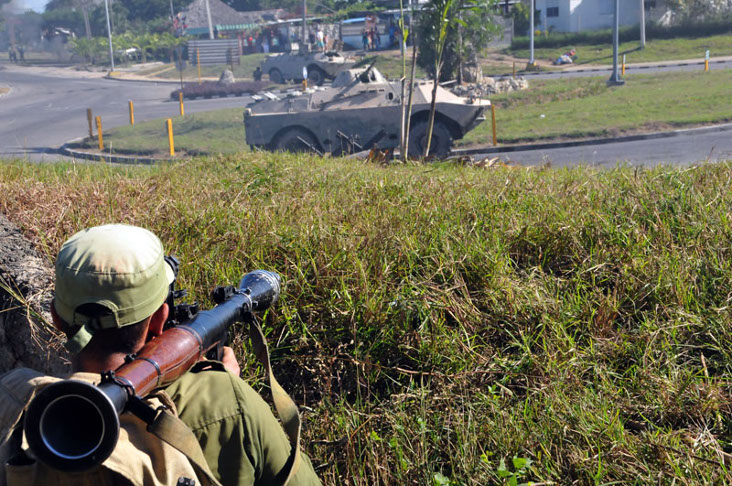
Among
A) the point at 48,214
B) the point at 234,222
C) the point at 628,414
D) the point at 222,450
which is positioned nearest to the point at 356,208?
the point at 234,222

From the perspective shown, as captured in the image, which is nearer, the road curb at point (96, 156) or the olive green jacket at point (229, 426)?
the olive green jacket at point (229, 426)

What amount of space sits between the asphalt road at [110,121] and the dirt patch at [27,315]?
13.4 feet

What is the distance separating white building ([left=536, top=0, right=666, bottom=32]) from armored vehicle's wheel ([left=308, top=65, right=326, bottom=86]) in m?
18.9

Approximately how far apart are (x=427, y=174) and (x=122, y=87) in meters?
37.0

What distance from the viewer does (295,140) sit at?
16.0 metres

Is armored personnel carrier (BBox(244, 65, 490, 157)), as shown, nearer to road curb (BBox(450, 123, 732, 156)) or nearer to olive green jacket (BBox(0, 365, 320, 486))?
road curb (BBox(450, 123, 732, 156))

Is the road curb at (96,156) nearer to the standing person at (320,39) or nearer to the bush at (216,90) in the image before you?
the bush at (216,90)

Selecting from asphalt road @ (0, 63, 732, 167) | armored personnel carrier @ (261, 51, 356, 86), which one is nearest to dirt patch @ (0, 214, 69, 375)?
asphalt road @ (0, 63, 732, 167)

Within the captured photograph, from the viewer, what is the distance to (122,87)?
4034 centimetres

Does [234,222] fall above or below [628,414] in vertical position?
above

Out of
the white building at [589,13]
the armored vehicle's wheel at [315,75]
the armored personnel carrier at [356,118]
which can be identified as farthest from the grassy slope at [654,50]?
the armored personnel carrier at [356,118]

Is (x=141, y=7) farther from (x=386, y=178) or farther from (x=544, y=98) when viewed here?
(x=386, y=178)

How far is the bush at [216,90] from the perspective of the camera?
33.5m

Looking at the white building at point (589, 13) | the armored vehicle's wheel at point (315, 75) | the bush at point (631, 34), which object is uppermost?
the white building at point (589, 13)
